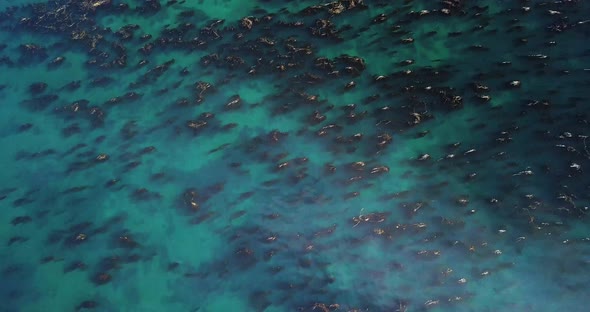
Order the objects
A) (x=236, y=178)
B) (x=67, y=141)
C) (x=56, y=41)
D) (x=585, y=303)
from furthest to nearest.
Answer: (x=56, y=41), (x=67, y=141), (x=236, y=178), (x=585, y=303)

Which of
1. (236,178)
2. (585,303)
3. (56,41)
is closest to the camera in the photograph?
(585,303)

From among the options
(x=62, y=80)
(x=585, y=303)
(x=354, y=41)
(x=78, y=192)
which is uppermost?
(x=354, y=41)

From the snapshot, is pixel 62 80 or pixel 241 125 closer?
pixel 241 125

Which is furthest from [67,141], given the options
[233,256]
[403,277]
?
[403,277]

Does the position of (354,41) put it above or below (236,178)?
above

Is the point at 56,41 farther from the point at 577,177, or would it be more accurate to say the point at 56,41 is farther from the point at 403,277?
the point at 577,177

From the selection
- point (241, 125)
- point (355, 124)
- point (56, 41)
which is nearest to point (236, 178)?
point (241, 125)
